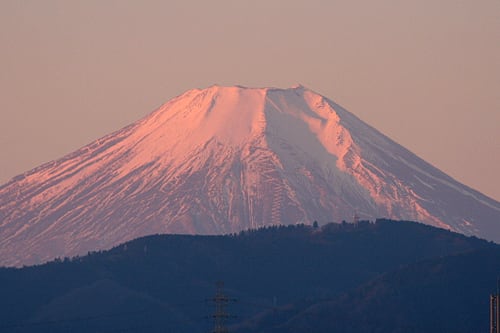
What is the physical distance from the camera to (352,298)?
192250 mm

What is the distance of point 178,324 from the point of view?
638ft

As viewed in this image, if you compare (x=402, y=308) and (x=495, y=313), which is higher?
(x=402, y=308)

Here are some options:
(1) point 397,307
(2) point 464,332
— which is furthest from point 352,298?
(2) point 464,332

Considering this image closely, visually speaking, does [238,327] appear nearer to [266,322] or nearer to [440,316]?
[266,322]

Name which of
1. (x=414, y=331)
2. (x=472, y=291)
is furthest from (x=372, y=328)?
(x=472, y=291)

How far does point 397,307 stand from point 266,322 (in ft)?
42.1

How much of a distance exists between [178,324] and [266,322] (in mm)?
13162

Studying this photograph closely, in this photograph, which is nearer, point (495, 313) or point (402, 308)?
point (495, 313)

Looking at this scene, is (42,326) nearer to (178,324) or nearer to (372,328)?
(178,324)

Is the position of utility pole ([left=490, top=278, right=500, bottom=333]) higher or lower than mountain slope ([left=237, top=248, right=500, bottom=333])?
lower

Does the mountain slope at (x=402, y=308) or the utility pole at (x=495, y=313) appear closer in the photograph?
the utility pole at (x=495, y=313)

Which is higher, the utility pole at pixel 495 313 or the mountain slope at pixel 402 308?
the mountain slope at pixel 402 308

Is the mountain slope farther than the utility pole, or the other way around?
the mountain slope

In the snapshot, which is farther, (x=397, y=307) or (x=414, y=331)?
(x=397, y=307)
